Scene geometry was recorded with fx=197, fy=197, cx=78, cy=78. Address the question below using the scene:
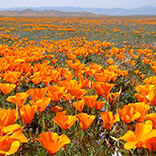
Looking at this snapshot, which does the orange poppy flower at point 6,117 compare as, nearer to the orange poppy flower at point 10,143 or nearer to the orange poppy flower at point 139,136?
the orange poppy flower at point 10,143

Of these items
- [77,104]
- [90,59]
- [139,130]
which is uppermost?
[139,130]

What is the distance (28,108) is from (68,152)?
0.60 metres

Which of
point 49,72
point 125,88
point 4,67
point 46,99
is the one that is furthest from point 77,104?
point 125,88

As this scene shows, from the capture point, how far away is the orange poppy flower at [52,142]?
1023 mm

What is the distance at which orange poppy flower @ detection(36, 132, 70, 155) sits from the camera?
1023 mm

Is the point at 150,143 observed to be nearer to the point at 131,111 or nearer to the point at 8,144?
the point at 131,111

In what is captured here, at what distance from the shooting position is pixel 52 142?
1.11 meters

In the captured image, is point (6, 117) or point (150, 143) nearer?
point (150, 143)

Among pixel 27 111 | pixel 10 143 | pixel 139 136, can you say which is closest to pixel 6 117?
pixel 27 111

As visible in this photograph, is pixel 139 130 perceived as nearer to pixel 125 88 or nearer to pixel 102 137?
pixel 102 137

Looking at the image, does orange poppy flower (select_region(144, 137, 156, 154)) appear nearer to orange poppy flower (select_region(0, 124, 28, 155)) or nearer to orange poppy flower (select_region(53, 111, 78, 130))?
orange poppy flower (select_region(53, 111, 78, 130))

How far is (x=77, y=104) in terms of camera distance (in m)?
1.63

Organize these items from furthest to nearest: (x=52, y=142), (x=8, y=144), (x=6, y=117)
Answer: (x=6, y=117) → (x=52, y=142) → (x=8, y=144)

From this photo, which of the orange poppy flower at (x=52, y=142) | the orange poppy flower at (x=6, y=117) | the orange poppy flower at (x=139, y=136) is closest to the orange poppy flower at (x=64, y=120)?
the orange poppy flower at (x=52, y=142)
